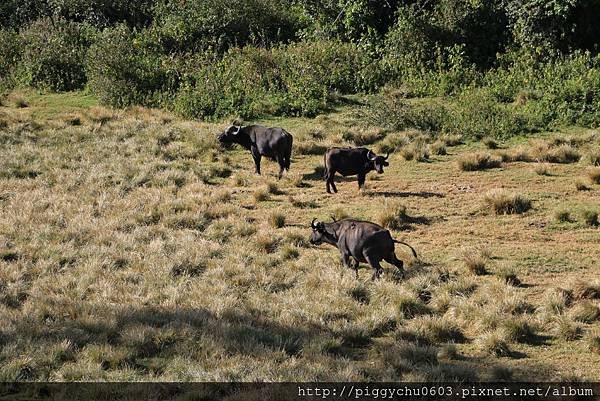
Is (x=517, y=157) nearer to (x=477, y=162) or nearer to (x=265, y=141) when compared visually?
(x=477, y=162)

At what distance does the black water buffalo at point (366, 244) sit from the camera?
524 inches

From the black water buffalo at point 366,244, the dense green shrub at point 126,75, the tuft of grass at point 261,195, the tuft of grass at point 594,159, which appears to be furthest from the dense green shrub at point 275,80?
the black water buffalo at point 366,244

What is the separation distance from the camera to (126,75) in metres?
28.3

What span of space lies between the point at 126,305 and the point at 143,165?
30.2 feet

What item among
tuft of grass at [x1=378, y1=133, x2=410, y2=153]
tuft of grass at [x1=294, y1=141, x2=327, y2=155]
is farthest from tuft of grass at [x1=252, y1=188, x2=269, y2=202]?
tuft of grass at [x1=378, y1=133, x2=410, y2=153]

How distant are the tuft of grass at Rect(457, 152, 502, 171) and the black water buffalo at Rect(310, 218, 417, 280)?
633cm

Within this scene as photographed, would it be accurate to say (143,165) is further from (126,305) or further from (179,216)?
(126,305)

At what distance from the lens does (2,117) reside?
25328 millimetres

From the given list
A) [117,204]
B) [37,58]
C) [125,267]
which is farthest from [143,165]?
[37,58]

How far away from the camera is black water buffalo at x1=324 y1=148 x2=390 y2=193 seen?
18219 mm

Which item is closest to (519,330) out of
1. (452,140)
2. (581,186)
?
(581,186)

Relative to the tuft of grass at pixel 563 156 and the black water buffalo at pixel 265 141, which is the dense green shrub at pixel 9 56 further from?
the tuft of grass at pixel 563 156

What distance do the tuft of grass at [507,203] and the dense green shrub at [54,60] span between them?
18.8 m

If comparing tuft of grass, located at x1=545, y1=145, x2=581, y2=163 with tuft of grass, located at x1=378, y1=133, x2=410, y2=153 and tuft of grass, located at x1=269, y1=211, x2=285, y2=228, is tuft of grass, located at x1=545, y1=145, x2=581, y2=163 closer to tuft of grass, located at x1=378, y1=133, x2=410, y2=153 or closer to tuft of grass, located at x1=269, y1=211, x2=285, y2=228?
tuft of grass, located at x1=378, y1=133, x2=410, y2=153
